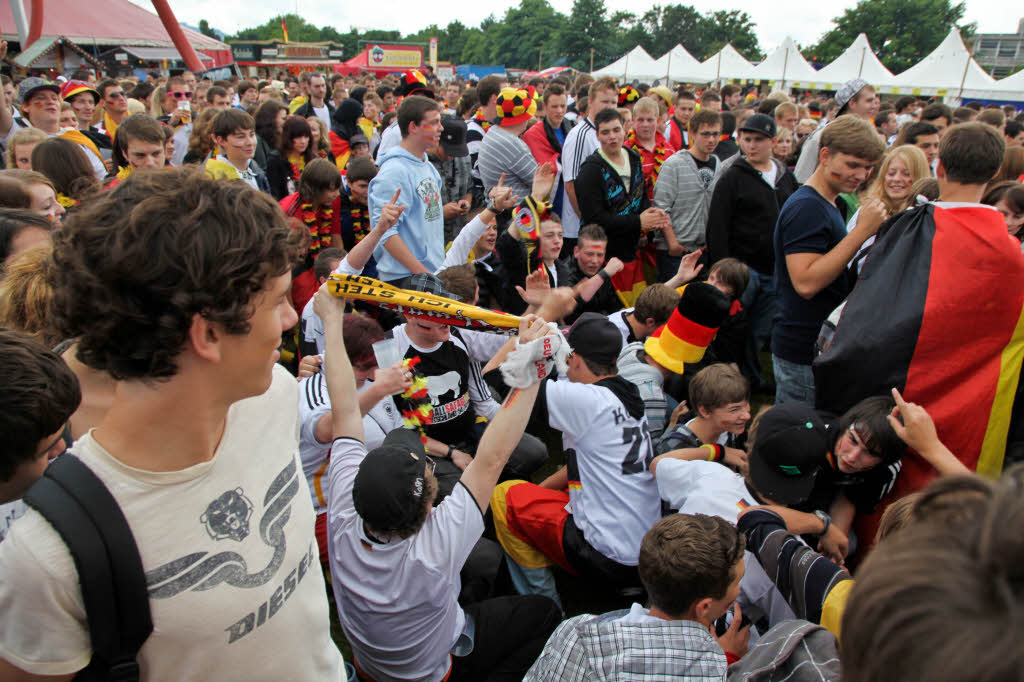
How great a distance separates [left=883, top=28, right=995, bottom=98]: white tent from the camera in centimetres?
1958

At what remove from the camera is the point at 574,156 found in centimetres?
594

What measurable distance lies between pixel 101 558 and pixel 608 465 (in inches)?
91.8

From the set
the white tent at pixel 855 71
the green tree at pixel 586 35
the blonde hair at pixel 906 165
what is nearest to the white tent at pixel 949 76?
the white tent at pixel 855 71

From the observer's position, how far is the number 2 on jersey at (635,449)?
3.01 metres

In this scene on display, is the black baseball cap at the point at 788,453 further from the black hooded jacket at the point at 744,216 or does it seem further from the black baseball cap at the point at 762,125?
the black baseball cap at the point at 762,125

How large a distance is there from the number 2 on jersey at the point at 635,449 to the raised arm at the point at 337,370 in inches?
54.3

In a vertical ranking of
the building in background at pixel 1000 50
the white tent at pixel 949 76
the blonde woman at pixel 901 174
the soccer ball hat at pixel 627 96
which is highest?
the building in background at pixel 1000 50

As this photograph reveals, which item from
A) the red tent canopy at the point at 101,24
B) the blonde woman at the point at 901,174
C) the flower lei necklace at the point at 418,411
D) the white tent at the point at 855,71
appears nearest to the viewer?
the flower lei necklace at the point at 418,411

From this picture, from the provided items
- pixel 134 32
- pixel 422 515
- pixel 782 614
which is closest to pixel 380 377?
pixel 422 515

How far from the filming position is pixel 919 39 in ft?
209

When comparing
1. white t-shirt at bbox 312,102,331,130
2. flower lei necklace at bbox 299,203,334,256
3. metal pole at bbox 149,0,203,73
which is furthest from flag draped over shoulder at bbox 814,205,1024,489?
metal pole at bbox 149,0,203,73

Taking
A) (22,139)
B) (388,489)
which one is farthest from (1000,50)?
(388,489)

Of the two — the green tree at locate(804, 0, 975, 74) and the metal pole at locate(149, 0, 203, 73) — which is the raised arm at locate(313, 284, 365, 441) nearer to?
the metal pole at locate(149, 0, 203, 73)

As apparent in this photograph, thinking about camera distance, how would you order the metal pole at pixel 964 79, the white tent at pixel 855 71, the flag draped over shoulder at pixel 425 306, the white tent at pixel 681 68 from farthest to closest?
the white tent at pixel 681 68 → the white tent at pixel 855 71 → the metal pole at pixel 964 79 → the flag draped over shoulder at pixel 425 306
